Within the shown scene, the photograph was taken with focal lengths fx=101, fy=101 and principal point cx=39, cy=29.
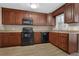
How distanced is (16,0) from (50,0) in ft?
1.00

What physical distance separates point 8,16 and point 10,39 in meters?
1.24

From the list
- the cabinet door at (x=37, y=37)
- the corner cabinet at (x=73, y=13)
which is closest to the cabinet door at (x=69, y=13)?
the corner cabinet at (x=73, y=13)

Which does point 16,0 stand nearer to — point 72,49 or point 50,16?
point 72,49

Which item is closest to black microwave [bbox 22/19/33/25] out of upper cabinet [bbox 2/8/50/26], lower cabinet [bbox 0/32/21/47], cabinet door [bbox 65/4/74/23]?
upper cabinet [bbox 2/8/50/26]

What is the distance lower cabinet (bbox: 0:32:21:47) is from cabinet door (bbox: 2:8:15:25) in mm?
674

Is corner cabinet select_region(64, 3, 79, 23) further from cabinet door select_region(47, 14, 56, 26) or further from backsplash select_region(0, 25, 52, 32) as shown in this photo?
backsplash select_region(0, 25, 52, 32)

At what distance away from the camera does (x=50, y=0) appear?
91 cm

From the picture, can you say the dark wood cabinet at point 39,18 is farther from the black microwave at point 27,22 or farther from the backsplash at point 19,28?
the backsplash at point 19,28

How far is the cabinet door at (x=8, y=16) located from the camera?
526cm

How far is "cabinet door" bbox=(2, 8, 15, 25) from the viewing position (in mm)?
5258

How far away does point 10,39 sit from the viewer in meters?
5.11

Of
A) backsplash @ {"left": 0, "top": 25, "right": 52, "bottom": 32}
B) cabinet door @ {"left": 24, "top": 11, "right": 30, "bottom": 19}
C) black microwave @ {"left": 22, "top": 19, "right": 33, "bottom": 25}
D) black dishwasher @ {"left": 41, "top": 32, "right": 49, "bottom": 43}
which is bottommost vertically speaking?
black dishwasher @ {"left": 41, "top": 32, "right": 49, "bottom": 43}

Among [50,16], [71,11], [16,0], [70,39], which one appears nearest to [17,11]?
[50,16]

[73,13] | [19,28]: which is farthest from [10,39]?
[73,13]
